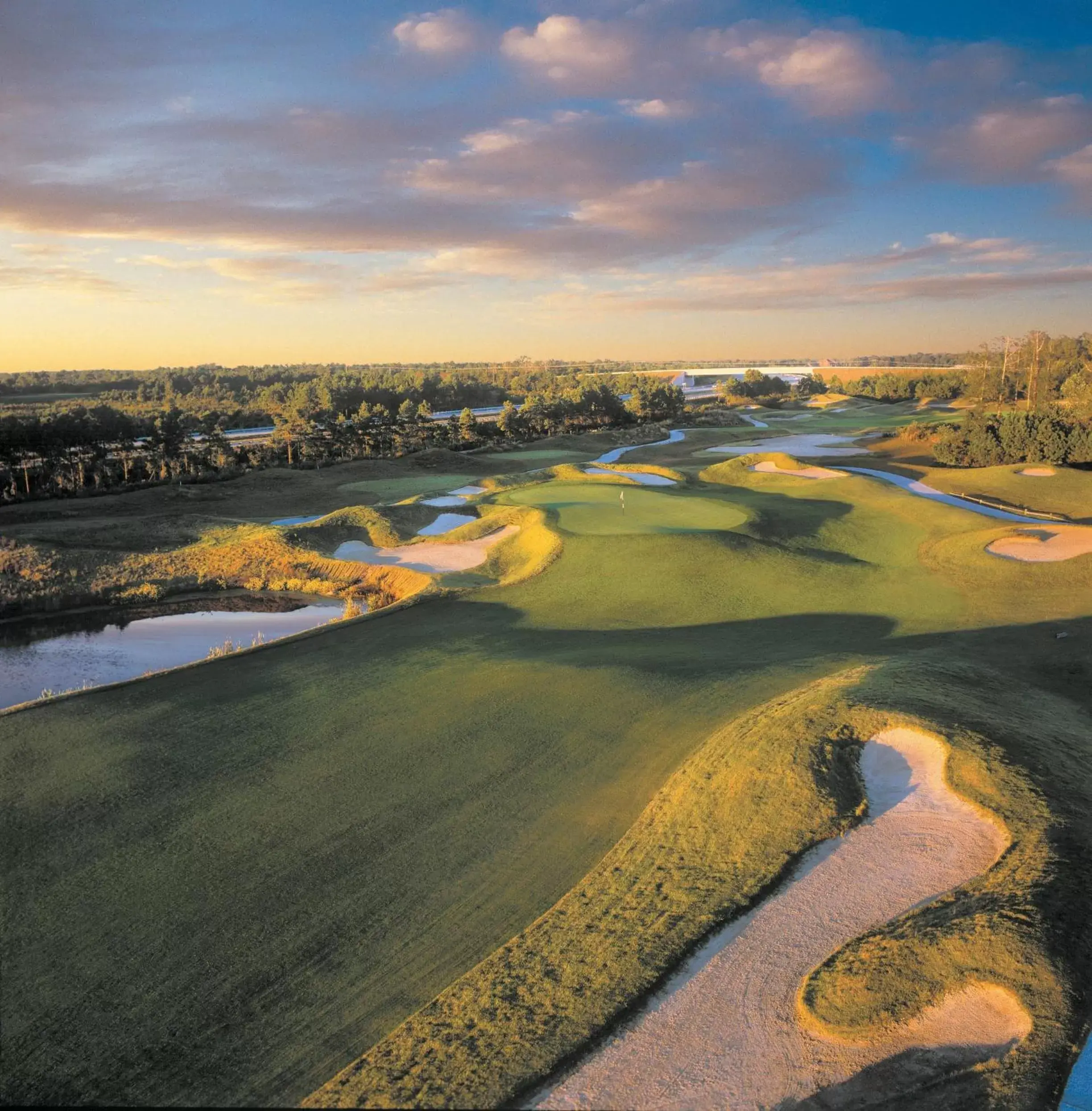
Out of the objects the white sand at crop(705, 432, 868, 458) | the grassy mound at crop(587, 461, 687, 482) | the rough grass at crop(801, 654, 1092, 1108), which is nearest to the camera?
the rough grass at crop(801, 654, 1092, 1108)

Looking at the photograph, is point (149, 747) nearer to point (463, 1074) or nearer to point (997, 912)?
point (463, 1074)

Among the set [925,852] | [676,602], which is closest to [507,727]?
[925,852]

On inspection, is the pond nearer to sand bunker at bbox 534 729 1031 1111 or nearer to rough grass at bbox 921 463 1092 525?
sand bunker at bbox 534 729 1031 1111

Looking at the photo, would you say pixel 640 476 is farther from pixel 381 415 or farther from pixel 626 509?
pixel 381 415

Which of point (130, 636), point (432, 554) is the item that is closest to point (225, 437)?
point (432, 554)

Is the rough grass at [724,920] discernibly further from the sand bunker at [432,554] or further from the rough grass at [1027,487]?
the rough grass at [1027,487]

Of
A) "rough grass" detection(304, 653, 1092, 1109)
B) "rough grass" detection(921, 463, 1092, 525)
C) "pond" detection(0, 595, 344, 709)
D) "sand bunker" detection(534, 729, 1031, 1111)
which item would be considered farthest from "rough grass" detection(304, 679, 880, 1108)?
"rough grass" detection(921, 463, 1092, 525)

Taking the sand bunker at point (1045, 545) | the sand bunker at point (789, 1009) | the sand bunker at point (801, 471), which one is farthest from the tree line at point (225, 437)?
the sand bunker at point (789, 1009)
